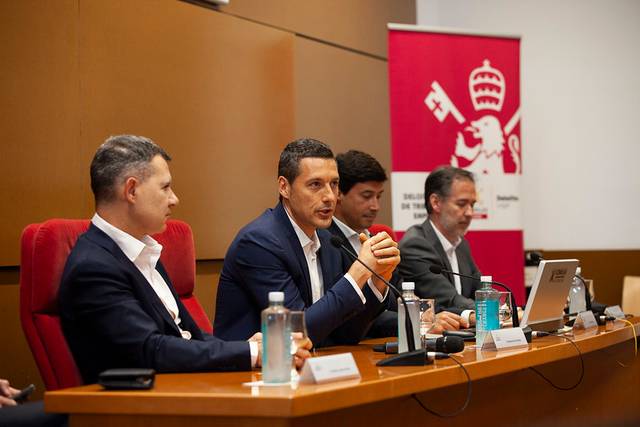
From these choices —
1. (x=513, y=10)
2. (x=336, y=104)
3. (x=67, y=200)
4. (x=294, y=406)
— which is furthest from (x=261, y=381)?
(x=513, y=10)

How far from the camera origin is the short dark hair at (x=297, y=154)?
293 cm

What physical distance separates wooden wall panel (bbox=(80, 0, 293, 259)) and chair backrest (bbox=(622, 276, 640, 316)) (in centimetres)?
277

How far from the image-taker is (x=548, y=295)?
2.96m

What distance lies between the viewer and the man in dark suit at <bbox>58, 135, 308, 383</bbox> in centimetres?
204

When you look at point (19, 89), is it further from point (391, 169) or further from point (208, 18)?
point (391, 169)

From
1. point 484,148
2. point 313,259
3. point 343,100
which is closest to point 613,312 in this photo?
point 313,259

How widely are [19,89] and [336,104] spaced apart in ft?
7.57

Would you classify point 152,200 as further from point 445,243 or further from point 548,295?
point 445,243

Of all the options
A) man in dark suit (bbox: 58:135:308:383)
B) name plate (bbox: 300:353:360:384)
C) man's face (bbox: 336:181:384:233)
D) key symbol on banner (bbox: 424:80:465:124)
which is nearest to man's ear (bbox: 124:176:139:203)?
man in dark suit (bbox: 58:135:308:383)

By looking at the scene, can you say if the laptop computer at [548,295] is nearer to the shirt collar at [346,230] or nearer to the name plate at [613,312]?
the name plate at [613,312]

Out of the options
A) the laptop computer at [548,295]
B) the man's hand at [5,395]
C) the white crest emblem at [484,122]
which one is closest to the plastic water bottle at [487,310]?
the laptop computer at [548,295]

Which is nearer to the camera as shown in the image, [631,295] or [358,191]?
[358,191]

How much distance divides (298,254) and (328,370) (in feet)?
3.52

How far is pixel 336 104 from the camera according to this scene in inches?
207
